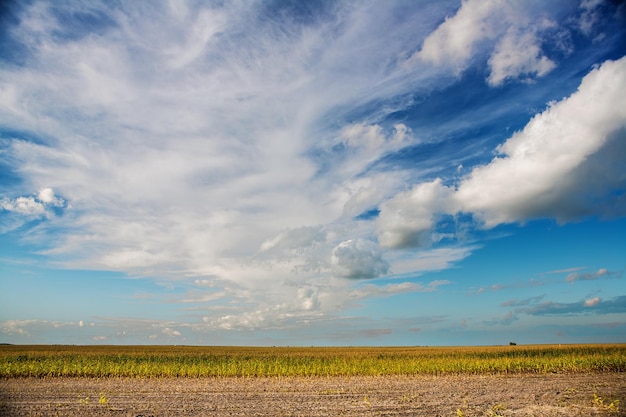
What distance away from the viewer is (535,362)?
3641 cm

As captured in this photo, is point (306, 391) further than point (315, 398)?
Yes

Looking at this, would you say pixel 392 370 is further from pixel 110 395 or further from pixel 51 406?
pixel 51 406

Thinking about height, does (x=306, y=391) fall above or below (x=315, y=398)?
below

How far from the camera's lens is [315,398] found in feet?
62.9

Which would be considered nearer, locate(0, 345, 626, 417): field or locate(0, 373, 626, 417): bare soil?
locate(0, 373, 626, 417): bare soil

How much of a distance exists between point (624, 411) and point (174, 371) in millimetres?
28777

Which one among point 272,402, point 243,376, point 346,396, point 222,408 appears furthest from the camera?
point 243,376

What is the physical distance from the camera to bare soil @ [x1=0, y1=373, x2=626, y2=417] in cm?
1547

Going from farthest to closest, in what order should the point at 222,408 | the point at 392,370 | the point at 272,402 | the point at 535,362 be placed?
the point at 535,362 < the point at 392,370 < the point at 272,402 < the point at 222,408

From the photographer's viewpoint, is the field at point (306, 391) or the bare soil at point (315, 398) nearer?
the bare soil at point (315, 398)

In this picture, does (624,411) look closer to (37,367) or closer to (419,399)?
(419,399)

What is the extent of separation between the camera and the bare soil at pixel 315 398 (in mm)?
15469

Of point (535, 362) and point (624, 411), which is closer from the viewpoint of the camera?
point (624, 411)

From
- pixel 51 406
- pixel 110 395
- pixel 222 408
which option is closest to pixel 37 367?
pixel 110 395
